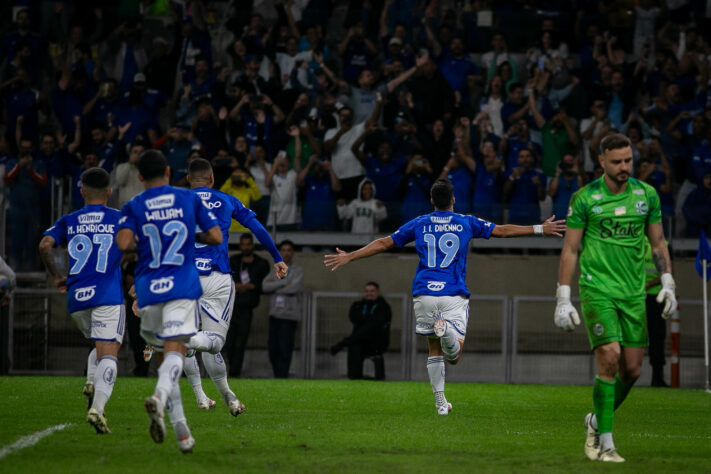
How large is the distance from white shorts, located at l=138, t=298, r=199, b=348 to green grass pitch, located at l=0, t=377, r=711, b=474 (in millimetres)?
871

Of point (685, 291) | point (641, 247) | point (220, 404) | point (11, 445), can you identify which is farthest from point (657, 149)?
point (11, 445)

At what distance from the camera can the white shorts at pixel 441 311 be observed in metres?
11.9

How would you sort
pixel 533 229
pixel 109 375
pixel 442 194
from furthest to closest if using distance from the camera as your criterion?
pixel 442 194, pixel 533 229, pixel 109 375

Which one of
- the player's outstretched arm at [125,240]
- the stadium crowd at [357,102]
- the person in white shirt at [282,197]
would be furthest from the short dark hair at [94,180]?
the person in white shirt at [282,197]

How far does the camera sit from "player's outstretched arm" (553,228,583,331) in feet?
25.8

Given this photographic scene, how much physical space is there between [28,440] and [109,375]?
95cm

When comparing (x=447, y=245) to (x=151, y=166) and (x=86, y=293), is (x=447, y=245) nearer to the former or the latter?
(x=86, y=293)

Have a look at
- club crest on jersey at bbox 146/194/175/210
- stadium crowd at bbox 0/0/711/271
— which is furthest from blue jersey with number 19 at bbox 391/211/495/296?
stadium crowd at bbox 0/0/711/271

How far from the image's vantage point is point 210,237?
8148 millimetres

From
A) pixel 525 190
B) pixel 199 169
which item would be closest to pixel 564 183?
pixel 525 190

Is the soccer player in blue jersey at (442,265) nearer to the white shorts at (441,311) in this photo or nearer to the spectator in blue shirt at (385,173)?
the white shorts at (441,311)

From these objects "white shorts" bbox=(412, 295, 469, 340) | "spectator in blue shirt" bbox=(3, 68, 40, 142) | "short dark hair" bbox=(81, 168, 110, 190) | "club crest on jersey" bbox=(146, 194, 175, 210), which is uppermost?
"spectator in blue shirt" bbox=(3, 68, 40, 142)

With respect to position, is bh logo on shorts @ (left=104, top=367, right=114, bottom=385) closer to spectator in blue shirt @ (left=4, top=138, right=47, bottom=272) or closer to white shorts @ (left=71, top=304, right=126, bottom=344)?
white shorts @ (left=71, top=304, right=126, bottom=344)

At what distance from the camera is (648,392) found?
1712 cm
